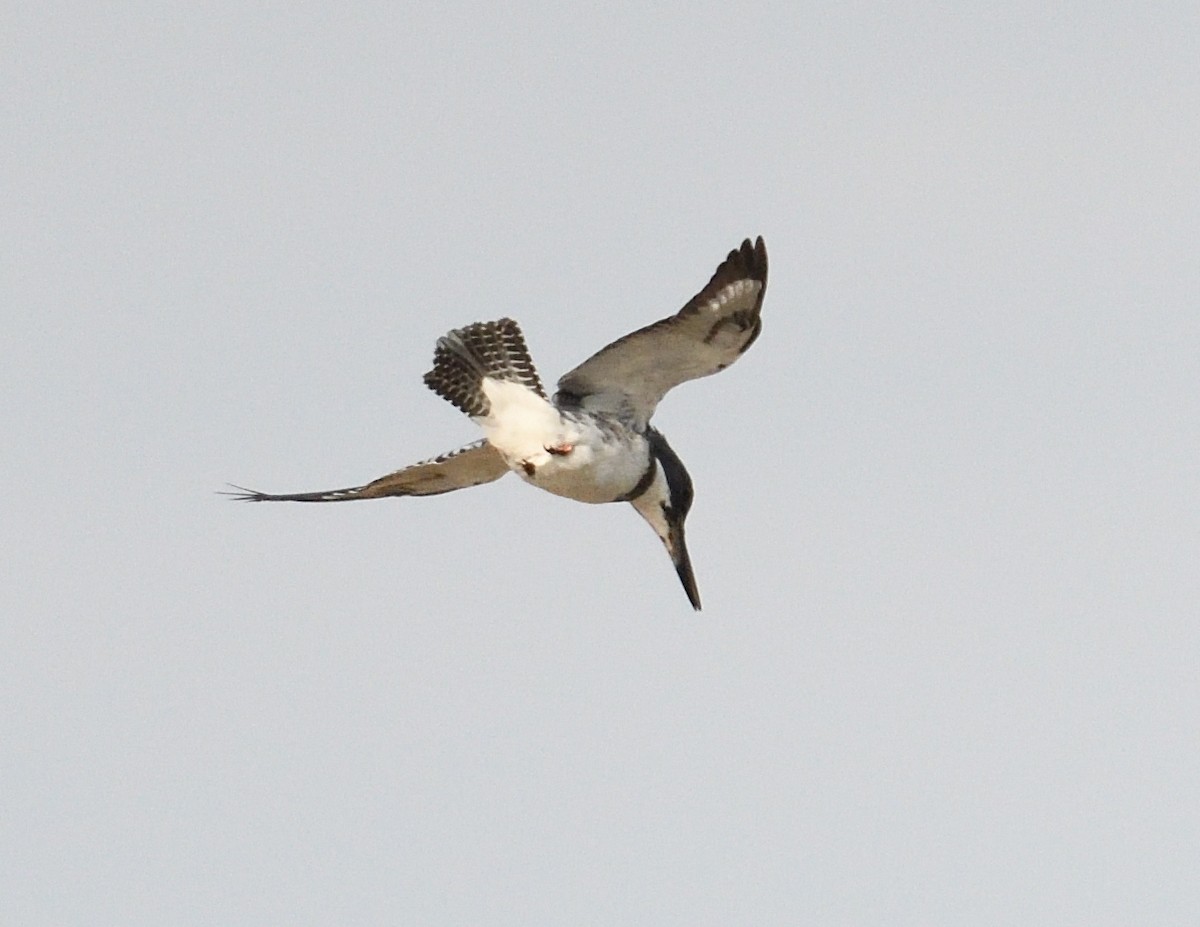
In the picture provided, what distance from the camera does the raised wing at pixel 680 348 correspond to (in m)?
22.3

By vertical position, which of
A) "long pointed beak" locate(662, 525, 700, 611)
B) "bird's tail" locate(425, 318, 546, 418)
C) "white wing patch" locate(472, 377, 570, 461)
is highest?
"bird's tail" locate(425, 318, 546, 418)

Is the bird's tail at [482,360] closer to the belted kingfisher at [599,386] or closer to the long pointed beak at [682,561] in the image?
the belted kingfisher at [599,386]

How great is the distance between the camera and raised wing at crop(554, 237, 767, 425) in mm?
22312

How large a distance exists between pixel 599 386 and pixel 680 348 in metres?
0.66

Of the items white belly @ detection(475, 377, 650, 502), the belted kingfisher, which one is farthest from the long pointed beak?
white belly @ detection(475, 377, 650, 502)

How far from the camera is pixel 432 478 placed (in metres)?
24.2

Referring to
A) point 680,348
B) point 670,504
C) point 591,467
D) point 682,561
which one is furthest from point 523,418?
point 682,561

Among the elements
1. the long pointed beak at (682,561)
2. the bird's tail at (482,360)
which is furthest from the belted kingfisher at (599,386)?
the long pointed beak at (682,561)

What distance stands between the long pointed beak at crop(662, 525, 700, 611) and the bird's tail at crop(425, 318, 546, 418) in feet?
7.96

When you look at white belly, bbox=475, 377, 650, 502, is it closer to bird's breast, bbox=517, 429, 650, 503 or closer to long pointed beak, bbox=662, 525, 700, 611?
bird's breast, bbox=517, 429, 650, 503

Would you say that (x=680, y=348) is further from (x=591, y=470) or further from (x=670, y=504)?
(x=670, y=504)

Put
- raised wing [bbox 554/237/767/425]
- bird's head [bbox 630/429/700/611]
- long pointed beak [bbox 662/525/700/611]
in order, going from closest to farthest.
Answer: raised wing [bbox 554/237/767/425], bird's head [bbox 630/429/700/611], long pointed beak [bbox 662/525/700/611]

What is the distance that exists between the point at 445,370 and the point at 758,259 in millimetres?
2049

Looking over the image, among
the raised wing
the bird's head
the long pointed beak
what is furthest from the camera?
the long pointed beak
